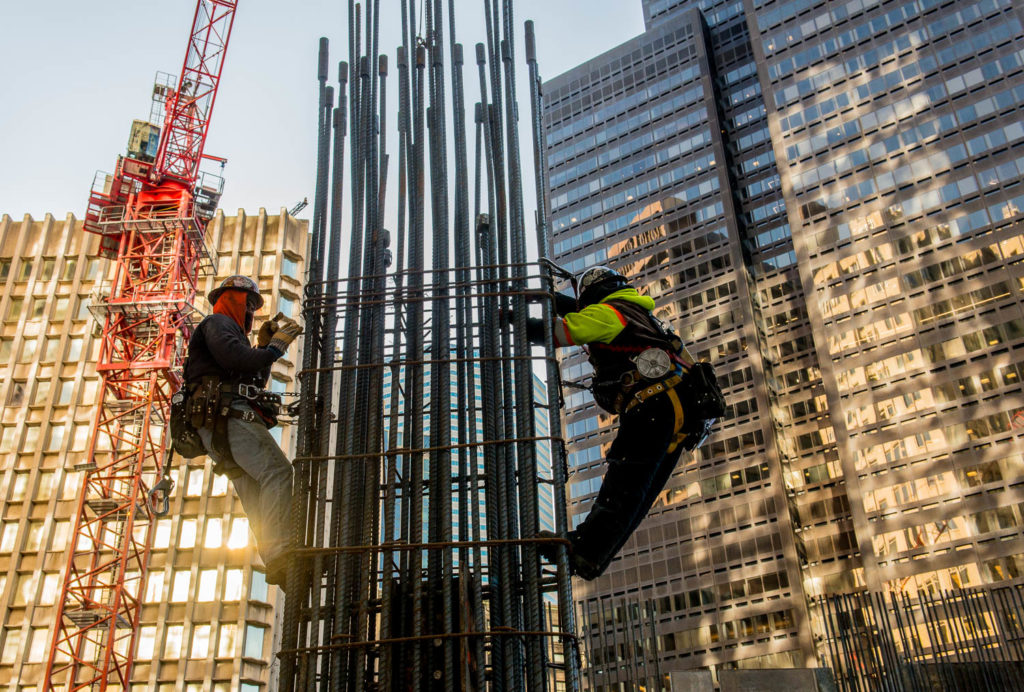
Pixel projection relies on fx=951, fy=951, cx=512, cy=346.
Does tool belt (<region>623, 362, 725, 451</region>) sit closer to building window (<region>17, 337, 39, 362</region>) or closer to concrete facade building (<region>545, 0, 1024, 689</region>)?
building window (<region>17, 337, 39, 362</region>)

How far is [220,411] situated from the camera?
699cm

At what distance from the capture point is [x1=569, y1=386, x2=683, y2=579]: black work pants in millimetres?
7082

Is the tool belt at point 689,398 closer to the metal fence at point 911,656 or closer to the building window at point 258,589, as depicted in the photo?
the metal fence at point 911,656

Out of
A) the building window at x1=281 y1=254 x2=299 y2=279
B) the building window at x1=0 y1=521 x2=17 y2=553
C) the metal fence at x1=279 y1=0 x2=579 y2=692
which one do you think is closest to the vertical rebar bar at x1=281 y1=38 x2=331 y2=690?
the metal fence at x1=279 y1=0 x2=579 y2=692

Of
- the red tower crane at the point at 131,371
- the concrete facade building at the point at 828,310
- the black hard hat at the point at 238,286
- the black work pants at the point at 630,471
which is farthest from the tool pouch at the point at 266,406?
the concrete facade building at the point at 828,310

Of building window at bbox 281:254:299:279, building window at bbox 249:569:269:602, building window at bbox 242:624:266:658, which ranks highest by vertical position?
building window at bbox 281:254:299:279

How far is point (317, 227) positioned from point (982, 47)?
8053 cm

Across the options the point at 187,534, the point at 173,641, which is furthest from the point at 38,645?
the point at 187,534

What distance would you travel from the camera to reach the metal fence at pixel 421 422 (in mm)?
6383

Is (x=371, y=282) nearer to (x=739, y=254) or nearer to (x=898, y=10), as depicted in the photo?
(x=739, y=254)

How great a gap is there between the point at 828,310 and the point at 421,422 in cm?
7221

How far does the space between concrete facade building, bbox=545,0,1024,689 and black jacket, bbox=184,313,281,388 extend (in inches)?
2206

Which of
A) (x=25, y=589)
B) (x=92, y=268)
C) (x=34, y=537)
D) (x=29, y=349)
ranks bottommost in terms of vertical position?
(x=25, y=589)

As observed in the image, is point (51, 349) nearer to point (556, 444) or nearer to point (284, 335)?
point (284, 335)
